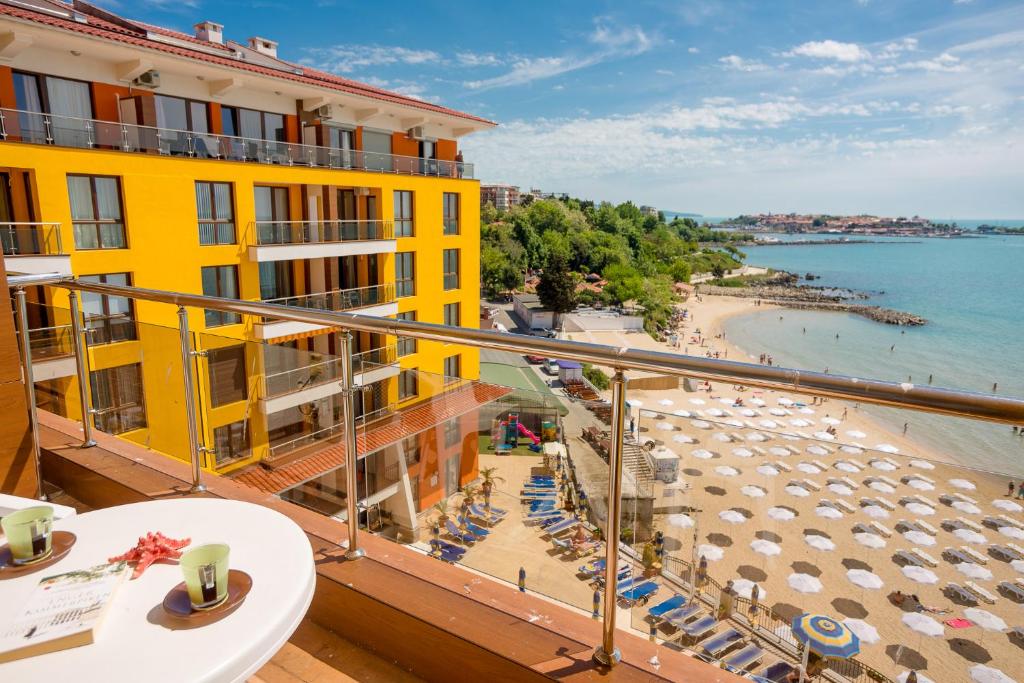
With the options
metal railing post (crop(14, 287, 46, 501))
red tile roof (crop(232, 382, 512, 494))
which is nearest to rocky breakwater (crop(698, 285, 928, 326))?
red tile roof (crop(232, 382, 512, 494))

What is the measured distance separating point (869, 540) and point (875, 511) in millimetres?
86

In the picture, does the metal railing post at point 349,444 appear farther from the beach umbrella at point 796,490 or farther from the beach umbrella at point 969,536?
the beach umbrella at point 969,536

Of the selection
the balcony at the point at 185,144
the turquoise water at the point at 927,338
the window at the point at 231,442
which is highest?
the balcony at the point at 185,144

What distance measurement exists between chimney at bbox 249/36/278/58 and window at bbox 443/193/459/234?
7.84 m

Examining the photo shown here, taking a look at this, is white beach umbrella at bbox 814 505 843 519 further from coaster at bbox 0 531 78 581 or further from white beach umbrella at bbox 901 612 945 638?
coaster at bbox 0 531 78 581

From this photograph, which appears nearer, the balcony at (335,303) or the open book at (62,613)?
the open book at (62,613)

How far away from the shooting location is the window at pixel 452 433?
2457mm

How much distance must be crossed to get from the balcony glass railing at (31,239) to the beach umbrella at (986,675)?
14842mm

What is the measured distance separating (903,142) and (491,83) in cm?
11650

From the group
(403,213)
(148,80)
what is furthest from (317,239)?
(148,80)

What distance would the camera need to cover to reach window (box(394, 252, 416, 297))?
20.1 metres

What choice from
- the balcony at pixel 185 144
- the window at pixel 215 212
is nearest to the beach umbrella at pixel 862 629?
the balcony at pixel 185 144

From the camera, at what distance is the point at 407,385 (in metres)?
2.67

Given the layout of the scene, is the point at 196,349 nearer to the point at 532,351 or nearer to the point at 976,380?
the point at 532,351
